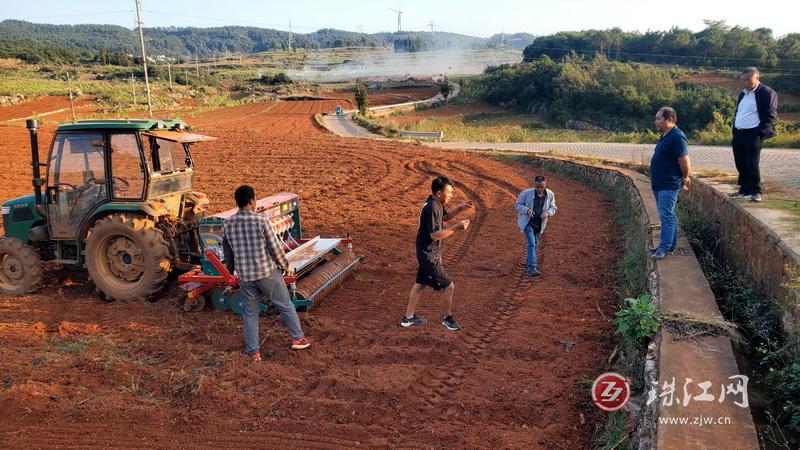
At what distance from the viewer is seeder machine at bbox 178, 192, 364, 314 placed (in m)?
6.63

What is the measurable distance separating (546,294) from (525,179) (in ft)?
29.9

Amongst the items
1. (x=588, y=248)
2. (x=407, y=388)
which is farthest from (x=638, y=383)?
(x=588, y=248)

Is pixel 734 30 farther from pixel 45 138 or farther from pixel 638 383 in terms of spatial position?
pixel 638 383

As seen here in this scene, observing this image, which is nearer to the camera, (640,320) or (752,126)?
(640,320)

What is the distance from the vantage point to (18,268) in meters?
7.55

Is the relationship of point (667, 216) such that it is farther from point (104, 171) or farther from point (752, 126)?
point (104, 171)

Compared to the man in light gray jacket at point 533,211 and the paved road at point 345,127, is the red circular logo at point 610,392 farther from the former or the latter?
the paved road at point 345,127

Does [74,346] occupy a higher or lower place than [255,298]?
lower

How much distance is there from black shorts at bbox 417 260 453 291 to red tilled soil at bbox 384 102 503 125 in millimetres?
34236

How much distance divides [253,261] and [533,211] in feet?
13.8

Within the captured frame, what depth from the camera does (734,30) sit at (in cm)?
6400

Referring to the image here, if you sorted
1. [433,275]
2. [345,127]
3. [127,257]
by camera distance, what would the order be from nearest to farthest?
[433,275]
[127,257]
[345,127]

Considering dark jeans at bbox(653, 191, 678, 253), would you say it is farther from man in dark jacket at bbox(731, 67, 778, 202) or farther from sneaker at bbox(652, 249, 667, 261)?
man in dark jacket at bbox(731, 67, 778, 202)

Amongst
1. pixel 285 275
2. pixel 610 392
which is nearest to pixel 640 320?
pixel 610 392
